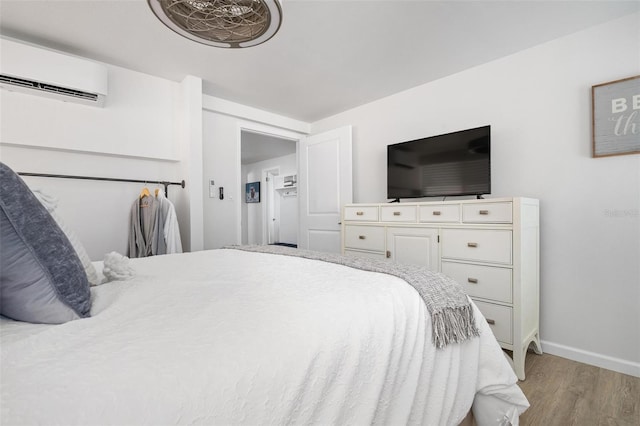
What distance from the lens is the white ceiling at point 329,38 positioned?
6.30ft

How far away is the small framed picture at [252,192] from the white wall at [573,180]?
570 centimetres

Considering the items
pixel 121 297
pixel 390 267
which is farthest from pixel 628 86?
pixel 121 297

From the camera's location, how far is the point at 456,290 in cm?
115

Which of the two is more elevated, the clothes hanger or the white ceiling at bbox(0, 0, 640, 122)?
the white ceiling at bbox(0, 0, 640, 122)

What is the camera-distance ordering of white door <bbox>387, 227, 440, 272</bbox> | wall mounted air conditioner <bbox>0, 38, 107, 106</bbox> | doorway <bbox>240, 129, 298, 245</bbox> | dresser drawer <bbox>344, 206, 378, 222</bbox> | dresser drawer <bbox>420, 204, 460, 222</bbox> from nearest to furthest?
wall mounted air conditioner <bbox>0, 38, 107, 106</bbox>
dresser drawer <bbox>420, 204, 460, 222</bbox>
white door <bbox>387, 227, 440, 272</bbox>
dresser drawer <bbox>344, 206, 378, 222</bbox>
doorway <bbox>240, 129, 298, 245</bbox>

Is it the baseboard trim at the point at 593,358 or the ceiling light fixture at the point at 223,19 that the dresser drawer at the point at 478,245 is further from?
the ceiling light fixture at the point at 223,19

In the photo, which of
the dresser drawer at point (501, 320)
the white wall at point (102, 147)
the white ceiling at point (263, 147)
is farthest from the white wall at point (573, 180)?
the white ceiling at point (263, 147)

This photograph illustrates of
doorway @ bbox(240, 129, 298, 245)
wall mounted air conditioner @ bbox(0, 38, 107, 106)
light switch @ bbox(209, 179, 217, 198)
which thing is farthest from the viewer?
doorway @ bbox(240, 129, 298, 245)

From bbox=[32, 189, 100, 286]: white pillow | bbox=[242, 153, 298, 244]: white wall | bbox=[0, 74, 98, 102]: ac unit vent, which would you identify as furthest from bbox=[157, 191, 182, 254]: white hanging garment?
bbox=[242, 153, 298, 244]: white wall

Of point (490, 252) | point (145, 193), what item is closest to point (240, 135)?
point (145, 193)

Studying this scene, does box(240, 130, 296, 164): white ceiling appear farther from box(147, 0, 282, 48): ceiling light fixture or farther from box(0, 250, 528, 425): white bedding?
box(0, 250, 528, 425): white bedding

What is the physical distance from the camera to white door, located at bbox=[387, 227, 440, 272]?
238 cm

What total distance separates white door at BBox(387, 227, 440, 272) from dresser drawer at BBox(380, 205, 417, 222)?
93 mm

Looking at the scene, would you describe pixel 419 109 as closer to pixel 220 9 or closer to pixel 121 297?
pixel 220 9
